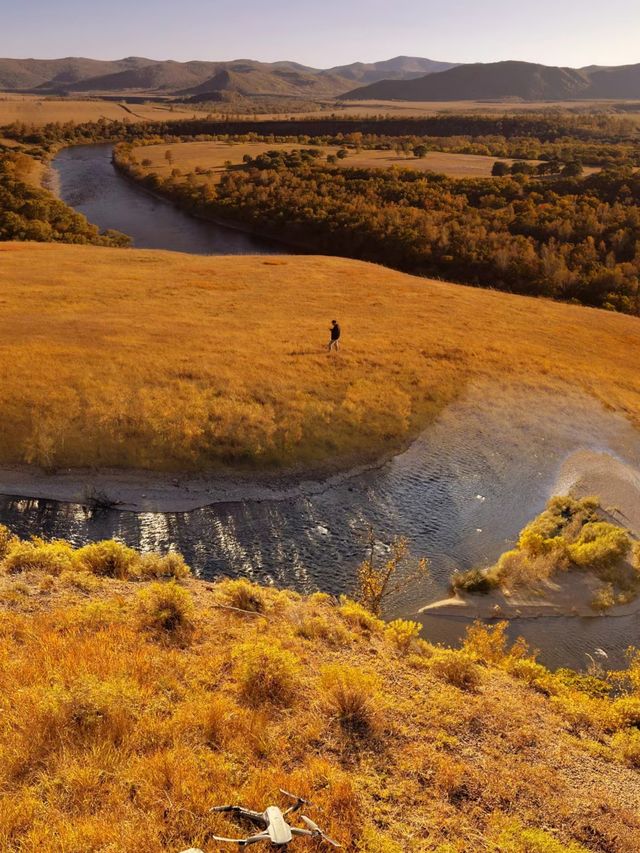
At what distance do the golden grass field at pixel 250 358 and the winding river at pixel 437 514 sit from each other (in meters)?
1.93

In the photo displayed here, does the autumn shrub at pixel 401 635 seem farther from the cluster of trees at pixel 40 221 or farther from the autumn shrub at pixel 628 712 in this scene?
the cluster of trees at pixel 40 221

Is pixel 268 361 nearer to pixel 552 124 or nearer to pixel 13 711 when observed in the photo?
pixel 13 711

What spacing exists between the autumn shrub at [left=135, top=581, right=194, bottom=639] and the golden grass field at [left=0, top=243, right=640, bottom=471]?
32.3ft

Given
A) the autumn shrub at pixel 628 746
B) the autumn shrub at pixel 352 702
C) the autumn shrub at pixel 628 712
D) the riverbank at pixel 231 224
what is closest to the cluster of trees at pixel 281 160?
the riverbank at pixel 231 224

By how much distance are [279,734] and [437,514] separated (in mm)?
13331

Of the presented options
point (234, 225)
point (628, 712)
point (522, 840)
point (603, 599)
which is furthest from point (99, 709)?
point (234, 225)

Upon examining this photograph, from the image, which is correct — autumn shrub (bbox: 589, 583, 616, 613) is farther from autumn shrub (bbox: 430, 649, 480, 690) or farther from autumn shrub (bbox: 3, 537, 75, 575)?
autumn shrub (bbox: 3, 537, 75, 575)

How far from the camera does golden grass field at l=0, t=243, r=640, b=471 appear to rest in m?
22.5

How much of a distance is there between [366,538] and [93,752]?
12.7 meters

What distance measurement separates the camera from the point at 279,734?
8070 millimetres

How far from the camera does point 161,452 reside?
70.8 feet

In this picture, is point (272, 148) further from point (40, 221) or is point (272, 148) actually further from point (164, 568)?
point (164, 568)

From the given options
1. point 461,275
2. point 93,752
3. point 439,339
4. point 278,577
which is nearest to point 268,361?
point 439,339

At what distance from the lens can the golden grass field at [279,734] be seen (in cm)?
637
